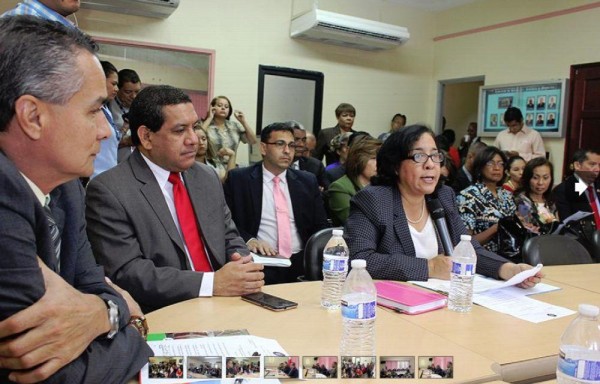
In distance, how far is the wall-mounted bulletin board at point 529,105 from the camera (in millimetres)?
6801

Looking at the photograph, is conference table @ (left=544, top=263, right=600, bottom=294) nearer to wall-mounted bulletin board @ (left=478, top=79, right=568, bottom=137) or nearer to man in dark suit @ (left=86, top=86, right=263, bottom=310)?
man in dark suit @ (left=86, top=86, right=263, bottom=310)

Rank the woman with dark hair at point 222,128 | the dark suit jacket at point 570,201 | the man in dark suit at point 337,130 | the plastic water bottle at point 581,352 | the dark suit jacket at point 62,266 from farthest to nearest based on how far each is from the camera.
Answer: the man in dark suit at point 337,130, the woman with dark hair at point 222,128, the dark suit jacket at point 570,201, the plastic water bottle at point 581,352, the dark suit jacket at point 62,266

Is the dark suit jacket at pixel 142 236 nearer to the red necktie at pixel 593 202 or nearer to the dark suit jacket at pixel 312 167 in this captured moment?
the dark suit jacket at pixel 312 167

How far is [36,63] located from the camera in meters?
1.04

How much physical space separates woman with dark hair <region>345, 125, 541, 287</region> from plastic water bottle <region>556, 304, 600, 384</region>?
867mm

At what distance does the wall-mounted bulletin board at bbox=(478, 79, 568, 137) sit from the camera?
680 centimetres

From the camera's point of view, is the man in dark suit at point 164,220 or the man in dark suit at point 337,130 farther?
the man in dark suit at point 337,130

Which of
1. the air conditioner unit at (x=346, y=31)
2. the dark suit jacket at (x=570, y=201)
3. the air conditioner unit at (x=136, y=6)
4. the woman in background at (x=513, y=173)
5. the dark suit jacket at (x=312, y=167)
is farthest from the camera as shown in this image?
the air conditioner unit at (x=346, y=31)

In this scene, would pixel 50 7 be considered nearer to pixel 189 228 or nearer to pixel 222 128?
pixel 189 228

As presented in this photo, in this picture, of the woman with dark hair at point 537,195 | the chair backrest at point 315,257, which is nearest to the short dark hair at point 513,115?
the woman with dark hair at point 537,195

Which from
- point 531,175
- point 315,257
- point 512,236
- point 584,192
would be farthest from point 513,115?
point 315,257

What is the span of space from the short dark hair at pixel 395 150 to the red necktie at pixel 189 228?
2.95 feet

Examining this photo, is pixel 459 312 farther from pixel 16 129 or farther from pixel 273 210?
pixel 273 210

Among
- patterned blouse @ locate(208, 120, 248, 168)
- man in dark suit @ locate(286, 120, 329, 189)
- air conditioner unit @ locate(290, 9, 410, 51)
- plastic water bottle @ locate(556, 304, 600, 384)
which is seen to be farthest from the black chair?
air conditioner unit @ locate(290, 9, 410, 51)
